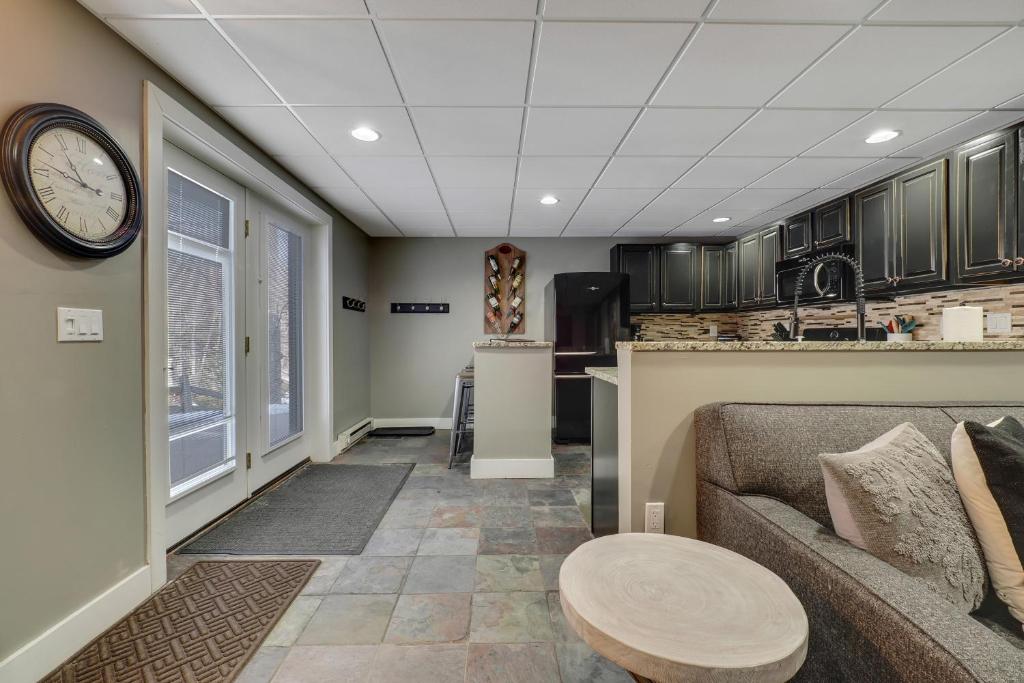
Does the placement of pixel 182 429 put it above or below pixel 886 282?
below

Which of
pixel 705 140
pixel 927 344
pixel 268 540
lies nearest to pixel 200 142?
pixel 268 540

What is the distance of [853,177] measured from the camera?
3.03 meters

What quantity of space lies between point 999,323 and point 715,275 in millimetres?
Result: 2500

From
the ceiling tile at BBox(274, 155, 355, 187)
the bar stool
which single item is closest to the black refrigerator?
the bar stool

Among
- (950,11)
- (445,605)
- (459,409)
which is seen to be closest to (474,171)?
(459,409)

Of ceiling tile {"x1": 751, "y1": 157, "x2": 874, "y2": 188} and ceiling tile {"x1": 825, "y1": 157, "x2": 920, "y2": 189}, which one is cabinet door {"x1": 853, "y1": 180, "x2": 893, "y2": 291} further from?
ceiling tile {"x1": 751, "y1": 157, "x2": 874, "y2": 188}

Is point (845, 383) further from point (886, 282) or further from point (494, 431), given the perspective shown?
point (494, 431)

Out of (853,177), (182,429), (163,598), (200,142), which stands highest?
(853,177)

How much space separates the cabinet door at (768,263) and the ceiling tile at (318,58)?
374cm

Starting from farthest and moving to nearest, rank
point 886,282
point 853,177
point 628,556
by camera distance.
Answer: point 853,177
point 886,282
point 628,556

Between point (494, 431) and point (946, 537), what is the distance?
2586 millimetres

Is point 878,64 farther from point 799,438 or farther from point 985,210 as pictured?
point 799,438

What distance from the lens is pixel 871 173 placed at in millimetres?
2967

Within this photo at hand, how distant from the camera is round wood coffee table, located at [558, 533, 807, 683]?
705 millimetres
